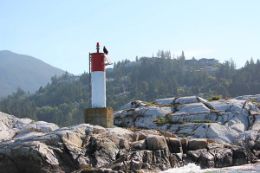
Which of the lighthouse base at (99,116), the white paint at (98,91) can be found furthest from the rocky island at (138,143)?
the white paint at (98,91)

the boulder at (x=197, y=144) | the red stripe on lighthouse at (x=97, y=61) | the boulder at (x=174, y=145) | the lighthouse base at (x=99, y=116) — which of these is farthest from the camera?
the red stripe on lighthouse at (x=97, y=61)

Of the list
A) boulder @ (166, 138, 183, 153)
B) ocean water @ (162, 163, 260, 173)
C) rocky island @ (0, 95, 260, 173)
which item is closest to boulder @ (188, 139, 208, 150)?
rocky island @ (0, 95, 260, 173)

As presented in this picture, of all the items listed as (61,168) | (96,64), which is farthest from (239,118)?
(61,168)

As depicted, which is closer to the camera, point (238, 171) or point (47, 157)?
point (47, 157)

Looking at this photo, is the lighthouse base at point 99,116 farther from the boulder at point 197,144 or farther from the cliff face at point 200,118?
the cliff face at point 200,118

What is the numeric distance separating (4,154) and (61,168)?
360 centimetres

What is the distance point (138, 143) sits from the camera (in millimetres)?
31312

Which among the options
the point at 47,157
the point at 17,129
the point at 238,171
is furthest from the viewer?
the point at 17,129

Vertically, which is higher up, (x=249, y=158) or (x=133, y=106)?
(x=133, y=106)

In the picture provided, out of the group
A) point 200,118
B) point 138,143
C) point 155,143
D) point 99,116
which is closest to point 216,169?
point 155,143

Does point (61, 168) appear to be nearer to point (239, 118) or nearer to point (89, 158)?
point (89, 158)

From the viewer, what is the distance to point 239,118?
4497 centimetres

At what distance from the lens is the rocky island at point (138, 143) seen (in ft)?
92.8

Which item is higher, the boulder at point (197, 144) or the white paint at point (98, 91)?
the white paint at point (98, 91)
